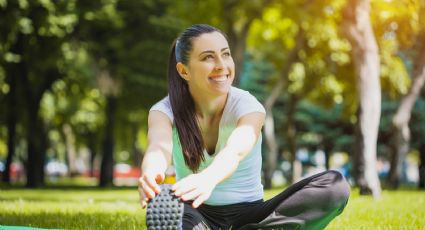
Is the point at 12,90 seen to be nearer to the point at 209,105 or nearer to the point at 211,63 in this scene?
the point at 209,105

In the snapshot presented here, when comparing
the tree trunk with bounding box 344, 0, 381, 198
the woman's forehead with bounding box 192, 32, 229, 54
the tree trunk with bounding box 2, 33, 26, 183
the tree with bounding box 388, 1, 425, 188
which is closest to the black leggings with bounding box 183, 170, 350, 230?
the woman's forehead with bounding box 192, 32, 229, 54

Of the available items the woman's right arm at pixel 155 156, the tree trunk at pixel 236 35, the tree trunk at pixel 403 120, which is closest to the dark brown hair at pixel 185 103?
the woman's right arm at pixel 155 156

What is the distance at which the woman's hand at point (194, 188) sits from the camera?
12.0 ft

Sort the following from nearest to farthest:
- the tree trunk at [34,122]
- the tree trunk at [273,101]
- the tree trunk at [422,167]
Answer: the tree trunk at [273,101], the tree trunk at [34,122], the tree trunk at [422,167]

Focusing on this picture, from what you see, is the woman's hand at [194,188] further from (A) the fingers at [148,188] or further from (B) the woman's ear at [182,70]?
(B) the woman's ear at [182,70]

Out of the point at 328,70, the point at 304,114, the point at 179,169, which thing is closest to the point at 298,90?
the point at 328,70

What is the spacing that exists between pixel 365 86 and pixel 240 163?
1019cm

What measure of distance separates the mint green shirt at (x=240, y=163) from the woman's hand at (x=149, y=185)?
0.64 meters

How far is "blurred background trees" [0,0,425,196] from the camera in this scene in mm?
15031

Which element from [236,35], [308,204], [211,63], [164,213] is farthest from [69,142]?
[164,213]

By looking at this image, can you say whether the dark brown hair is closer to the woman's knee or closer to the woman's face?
the woman's face

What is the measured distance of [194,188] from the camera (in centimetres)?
375

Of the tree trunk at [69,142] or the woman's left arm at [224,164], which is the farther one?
the tree trunk at [69,142]

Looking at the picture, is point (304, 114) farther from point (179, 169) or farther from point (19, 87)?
point (179, 169)
